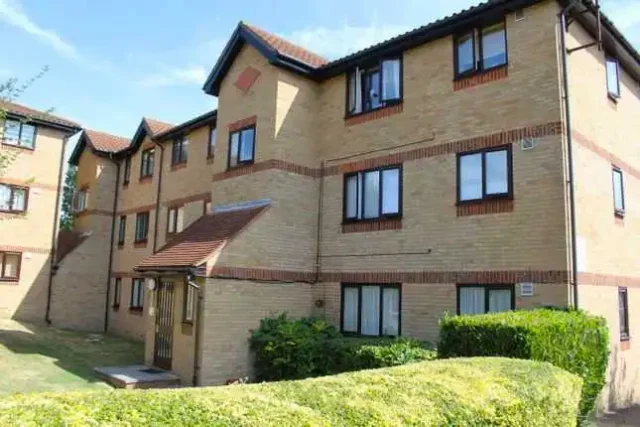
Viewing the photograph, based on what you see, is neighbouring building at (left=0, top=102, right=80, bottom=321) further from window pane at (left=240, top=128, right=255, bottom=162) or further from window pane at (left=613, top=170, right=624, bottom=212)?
window pane at (left=613, top=170, right=624, bottom=212)

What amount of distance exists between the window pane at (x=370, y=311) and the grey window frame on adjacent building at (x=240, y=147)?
198 inches

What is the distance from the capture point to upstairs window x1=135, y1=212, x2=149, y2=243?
920 inches

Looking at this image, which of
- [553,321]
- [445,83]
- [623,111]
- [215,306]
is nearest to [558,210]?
[553,321]

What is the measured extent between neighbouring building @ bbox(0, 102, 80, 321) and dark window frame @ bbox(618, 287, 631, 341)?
21070 mm

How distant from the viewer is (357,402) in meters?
4.53

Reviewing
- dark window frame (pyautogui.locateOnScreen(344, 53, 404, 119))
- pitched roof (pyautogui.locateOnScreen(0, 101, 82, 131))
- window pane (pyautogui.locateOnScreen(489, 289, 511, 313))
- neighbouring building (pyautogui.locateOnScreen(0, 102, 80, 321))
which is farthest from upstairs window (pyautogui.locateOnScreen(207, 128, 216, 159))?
window pane (pyautogui.locateOnScreen(489, 289, 511, 313))

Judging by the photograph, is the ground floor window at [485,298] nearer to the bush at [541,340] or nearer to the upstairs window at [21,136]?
the bush at [541,340]

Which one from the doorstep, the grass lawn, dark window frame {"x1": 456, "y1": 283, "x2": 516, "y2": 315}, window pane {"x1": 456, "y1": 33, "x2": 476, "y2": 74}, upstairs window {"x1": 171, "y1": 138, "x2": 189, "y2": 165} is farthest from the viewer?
upstairs window {"x1": 171, "y1": 138, "x2": 189, "y2": 165}

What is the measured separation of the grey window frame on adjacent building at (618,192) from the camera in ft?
42.9

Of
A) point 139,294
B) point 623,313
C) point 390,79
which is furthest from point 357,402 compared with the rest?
point 139,294

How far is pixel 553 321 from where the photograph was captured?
8758 millimetres

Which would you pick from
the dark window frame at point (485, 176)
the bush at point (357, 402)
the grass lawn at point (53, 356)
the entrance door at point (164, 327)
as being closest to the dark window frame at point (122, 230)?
the grass lawn at point (53, 356)

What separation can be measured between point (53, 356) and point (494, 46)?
14.6 meters

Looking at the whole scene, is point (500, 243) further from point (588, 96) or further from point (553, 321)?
point (588, 96)
